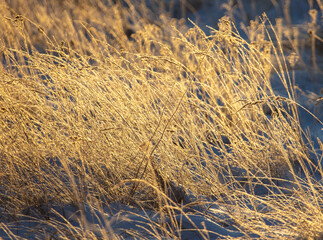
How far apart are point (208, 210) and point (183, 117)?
53 cm

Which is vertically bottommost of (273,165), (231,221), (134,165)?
(273,165)

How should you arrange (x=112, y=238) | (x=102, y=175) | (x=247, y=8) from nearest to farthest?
(x=112, y=238) → (x=102, y=175) → (x=247, y=8)

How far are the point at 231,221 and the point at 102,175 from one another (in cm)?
66

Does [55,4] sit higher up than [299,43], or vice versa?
[55,4]

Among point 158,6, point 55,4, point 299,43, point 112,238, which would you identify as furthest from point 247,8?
point 112,238

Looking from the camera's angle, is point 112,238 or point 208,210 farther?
point 208,210

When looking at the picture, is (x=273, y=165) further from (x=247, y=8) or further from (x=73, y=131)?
(x=247, y=8)

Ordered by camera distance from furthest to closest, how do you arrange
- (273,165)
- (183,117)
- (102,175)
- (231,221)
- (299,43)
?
(299,43) < (273,165) < (183,117) < (102,175) < (231,221)

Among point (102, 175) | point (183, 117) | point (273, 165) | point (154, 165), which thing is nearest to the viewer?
point (154, 165)

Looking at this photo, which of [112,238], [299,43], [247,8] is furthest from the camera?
[247,8]

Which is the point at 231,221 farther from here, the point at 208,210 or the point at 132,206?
the point at 132,206

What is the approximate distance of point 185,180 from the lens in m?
1.85

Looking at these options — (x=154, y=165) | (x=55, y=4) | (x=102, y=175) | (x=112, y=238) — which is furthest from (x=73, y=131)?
(x=55, y=4)

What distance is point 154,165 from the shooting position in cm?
164
